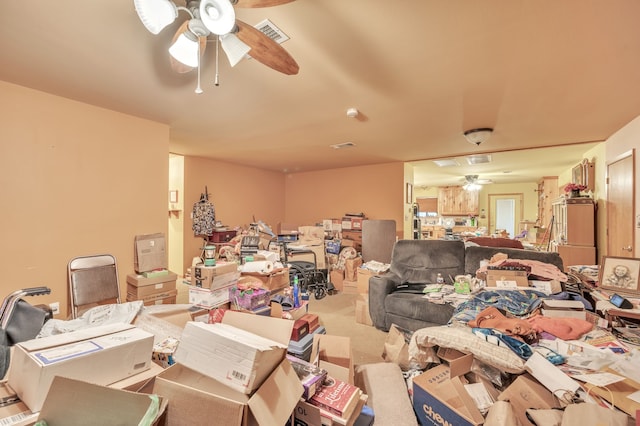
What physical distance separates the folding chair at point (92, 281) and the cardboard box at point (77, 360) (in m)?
1.84

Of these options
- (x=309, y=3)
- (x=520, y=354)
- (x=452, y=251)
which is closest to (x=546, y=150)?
(x=452, y=251)

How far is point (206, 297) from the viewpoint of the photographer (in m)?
2.17

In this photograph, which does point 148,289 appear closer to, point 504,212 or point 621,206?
point 621,206

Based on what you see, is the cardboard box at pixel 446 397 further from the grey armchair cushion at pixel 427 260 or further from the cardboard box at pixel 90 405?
the grey armchair cushion at pixel 427 260

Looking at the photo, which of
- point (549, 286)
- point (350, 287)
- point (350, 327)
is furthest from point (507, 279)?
point (350, 287)

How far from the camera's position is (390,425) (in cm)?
140

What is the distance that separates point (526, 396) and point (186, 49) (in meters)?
2.66

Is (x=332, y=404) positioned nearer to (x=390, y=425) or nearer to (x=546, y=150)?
(x=390, y=425)

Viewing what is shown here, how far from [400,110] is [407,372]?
8.34 ft

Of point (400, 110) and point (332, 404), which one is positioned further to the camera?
point (400, 110)

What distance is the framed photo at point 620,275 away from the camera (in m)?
2.02

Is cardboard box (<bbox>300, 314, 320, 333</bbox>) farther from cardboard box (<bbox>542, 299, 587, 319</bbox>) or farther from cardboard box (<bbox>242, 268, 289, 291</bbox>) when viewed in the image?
cardboard box (<bbox>542, 299, 587, 319</bbox>)

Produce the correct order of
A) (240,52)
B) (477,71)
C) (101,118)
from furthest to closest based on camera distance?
(101,118), (477,71), (240,52)

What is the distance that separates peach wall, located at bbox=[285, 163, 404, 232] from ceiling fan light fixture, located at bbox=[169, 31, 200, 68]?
502cm
